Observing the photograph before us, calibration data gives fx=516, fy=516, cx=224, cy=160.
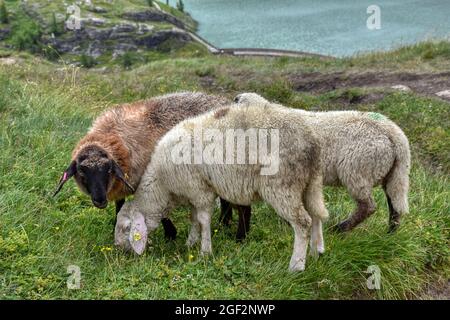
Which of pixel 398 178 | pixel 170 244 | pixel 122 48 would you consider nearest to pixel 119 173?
pixel 170 244

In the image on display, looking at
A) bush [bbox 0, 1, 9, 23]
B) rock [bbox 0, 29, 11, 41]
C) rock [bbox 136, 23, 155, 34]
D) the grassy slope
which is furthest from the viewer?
rock [bbox 136, 23, 155, 34]

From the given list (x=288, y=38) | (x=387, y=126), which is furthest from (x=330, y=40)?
(x=387, y=126)

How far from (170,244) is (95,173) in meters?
1.14

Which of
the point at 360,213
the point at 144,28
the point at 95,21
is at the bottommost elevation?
the point at 360,213

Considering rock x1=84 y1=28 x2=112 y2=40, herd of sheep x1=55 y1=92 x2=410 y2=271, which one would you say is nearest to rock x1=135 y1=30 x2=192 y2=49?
rock x1=84 y1=28 x2=112 y2=40

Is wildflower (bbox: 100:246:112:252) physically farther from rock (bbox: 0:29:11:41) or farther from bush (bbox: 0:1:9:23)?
bush (bbox: 0:1:9:23)

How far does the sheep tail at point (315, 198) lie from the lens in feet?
16.2

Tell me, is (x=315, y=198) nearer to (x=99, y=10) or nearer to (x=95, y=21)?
(x=95, y=21)

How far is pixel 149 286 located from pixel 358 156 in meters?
2.48

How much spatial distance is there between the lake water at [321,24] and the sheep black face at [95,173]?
94.5ft

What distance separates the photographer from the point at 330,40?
4419 cm

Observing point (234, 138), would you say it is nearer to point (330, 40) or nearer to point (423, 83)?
point (423, 83)

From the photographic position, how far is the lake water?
1654 inches

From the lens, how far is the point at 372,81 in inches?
475
